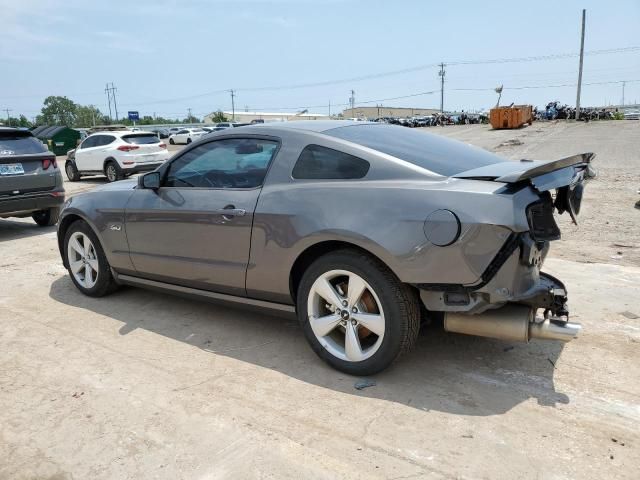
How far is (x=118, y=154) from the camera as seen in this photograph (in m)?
15.9

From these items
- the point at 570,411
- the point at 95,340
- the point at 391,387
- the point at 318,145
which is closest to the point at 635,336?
the point at 570,411

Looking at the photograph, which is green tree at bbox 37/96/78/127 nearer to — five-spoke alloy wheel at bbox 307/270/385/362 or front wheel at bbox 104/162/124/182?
front wheel at bbox 104/162/124/182

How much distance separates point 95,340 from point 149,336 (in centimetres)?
39

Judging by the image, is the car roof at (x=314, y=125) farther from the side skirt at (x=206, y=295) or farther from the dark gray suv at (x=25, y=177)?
the dark gray suv at (x=25, y=177)

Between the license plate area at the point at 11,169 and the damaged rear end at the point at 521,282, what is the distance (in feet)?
23.5

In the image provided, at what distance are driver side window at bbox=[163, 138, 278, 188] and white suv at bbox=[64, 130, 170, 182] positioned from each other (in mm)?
12603

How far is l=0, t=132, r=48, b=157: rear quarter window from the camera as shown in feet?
26.1

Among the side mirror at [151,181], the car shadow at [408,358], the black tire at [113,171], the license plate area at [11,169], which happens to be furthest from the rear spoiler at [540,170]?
the black tire at [113,171]

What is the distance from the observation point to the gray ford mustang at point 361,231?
288cm

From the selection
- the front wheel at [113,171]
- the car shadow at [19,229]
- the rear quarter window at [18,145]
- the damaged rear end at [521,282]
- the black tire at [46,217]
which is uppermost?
the rear quarter window at [18,145]

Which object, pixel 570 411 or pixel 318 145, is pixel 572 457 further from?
pixel 318 145

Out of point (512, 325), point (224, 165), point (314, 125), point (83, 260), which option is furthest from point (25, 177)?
point (512, 325)

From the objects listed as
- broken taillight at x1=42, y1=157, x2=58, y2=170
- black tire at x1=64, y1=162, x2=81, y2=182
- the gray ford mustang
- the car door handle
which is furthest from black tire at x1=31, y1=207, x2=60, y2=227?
black tire at x1=64, y1=162, x2=81, y2=182

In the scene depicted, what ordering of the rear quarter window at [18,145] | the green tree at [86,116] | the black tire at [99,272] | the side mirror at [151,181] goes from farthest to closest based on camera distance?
the green tree at [86,116]
the rear quarter window at [18,145]
the black tire at [99,272]
the side mirror at [151,181]
